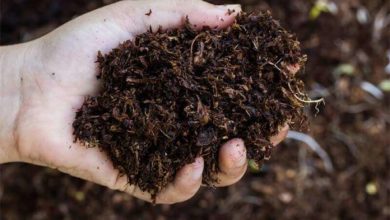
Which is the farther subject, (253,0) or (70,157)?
(253,0)

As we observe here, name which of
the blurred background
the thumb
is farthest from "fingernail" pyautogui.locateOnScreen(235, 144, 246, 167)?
the blurred background

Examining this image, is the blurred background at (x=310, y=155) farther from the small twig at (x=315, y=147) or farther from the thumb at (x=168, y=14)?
the thumb at (x=168, y=14)

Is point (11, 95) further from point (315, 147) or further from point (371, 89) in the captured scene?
point (371, 89)

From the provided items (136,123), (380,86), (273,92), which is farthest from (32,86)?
(380,86)

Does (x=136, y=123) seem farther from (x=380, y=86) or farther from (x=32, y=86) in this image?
(x=380, y=86)

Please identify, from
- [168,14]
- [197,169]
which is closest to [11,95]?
[168,14]

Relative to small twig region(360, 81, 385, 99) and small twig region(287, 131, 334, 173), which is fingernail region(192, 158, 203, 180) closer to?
small twig region(287, 131, 334, 173)
